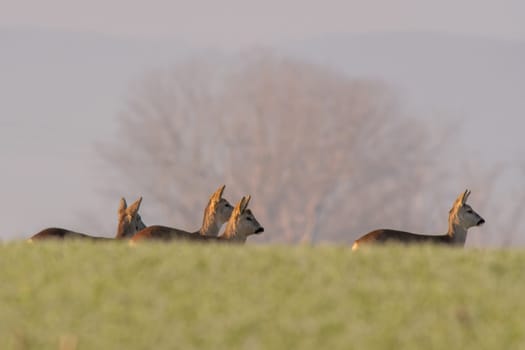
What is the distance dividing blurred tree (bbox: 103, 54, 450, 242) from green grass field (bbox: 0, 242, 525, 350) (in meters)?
71.6

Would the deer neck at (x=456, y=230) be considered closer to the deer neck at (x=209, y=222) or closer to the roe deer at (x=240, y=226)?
the roe deer at (x=240, y=226)

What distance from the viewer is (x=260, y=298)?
55.4ft

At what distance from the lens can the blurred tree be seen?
95.3m

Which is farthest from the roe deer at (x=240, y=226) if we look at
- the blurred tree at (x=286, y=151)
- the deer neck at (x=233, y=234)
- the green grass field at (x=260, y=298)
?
the blurred tree at (x=286, y=151)

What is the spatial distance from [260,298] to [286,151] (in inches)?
3161

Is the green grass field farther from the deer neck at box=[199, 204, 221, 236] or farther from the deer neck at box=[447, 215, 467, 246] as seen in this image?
the deer neck at box=[199, 204, 221, 236]

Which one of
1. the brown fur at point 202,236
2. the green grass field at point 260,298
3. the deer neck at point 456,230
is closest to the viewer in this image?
the green grass field at point 260,298

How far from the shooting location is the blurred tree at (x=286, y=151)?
9531cm

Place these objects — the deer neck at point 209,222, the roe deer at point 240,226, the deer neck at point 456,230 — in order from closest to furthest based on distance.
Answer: the roe deer at point 240,226 < the deer neck at point 456,230 < the deer neck at point 209,222

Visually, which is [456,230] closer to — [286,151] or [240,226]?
[240,226]

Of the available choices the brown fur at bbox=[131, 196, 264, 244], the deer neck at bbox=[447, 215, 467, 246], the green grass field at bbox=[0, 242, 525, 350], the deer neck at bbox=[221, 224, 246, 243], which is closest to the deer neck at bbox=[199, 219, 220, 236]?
the brown fur at bbox=[131, 196, 264, 244]

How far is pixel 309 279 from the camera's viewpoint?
1772cm

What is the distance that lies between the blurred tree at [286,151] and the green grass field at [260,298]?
7163 centimetres

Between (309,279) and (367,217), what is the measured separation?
259 feet
